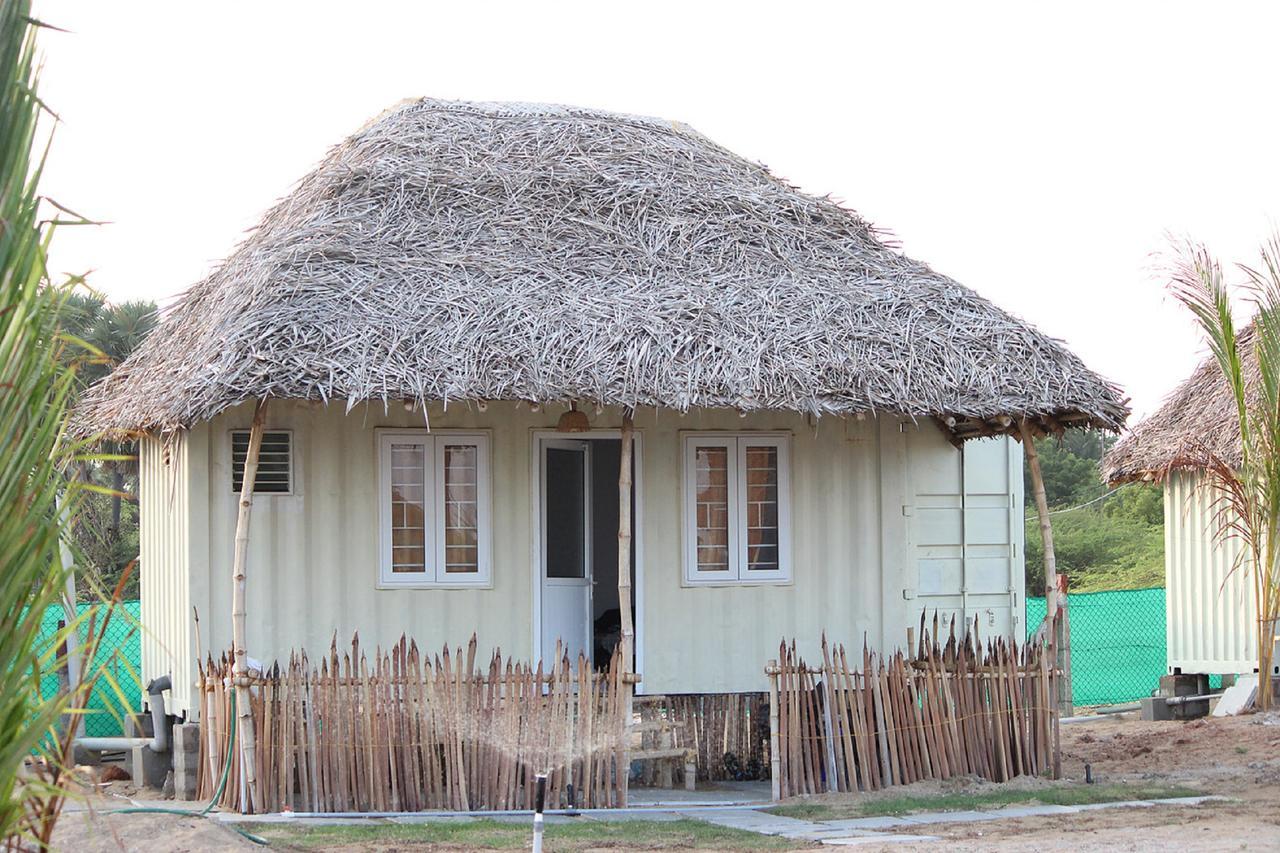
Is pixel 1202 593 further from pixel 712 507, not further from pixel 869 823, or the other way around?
pixel 869 823

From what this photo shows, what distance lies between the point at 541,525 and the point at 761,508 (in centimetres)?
181

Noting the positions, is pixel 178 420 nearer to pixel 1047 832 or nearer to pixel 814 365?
pixel 814 365

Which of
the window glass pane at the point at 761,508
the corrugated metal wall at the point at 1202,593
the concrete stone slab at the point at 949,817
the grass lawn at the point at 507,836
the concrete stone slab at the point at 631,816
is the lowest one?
→ the concrete stone slab at the point at 631,816

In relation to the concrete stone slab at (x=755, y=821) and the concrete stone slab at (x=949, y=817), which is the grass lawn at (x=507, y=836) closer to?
the concrete stone slab at (x=755, y=821)

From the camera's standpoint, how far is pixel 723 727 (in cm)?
1326

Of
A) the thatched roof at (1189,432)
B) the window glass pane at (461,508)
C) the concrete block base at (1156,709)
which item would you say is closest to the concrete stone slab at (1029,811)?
the window glass pane at (461,508)

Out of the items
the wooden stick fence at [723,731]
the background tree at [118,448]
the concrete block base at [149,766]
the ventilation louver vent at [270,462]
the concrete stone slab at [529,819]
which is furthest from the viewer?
the background tree at [118,448]

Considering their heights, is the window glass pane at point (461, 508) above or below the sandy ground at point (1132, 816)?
above

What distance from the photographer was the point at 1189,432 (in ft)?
59.3

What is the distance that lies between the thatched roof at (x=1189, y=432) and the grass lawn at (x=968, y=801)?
6.65 meters

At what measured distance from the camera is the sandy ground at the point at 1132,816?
875 cm

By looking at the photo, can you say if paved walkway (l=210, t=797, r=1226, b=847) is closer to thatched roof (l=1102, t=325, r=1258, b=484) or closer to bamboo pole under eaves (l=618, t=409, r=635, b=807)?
bamboo pole under eaves (l=618, t=409, r=635, b=807)

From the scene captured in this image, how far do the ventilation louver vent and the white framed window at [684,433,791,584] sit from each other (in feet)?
10.3

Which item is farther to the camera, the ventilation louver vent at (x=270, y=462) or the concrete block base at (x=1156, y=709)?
the concrete block base at (x=1156, y=709)
